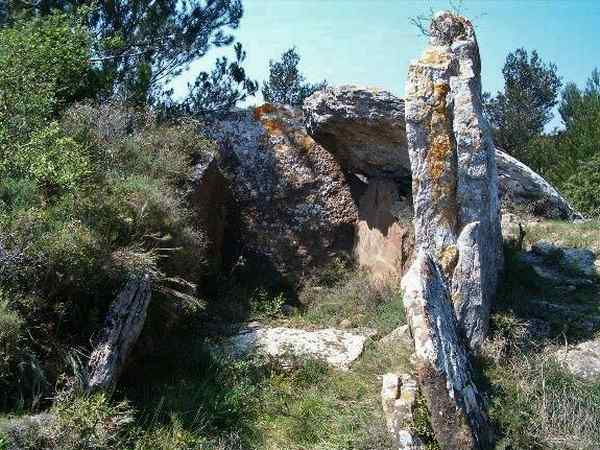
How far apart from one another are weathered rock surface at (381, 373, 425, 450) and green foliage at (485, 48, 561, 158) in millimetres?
17691

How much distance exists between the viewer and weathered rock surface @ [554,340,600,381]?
696cm

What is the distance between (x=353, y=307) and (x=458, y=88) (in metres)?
3.04

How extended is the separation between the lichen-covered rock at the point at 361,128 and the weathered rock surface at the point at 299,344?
263 cm

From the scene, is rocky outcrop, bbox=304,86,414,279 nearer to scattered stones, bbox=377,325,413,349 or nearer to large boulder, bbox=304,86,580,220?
large boulder, bbox=304,86,580,220

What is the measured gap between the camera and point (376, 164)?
10.2 metres

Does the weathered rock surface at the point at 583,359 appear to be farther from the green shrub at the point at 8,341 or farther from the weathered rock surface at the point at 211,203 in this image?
the green shrub at the point at 8,341

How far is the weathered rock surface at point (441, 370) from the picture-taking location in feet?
18.4

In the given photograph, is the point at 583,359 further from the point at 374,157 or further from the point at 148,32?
the point at 148,32

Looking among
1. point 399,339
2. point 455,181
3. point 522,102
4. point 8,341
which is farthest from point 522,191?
point 522,102

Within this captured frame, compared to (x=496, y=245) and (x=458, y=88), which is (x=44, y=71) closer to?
(x=458, y=88)

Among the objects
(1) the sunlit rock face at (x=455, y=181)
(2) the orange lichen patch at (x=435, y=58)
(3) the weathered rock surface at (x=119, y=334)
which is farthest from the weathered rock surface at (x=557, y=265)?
(3) the weathered rock surface at (x=119, y=334)

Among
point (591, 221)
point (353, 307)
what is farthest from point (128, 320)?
point (591, 221)

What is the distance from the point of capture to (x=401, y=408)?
576 centimetres

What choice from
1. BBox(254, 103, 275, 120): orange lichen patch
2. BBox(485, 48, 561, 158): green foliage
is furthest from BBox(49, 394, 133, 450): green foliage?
BBox(485, 48, 561, 158): green foliage
